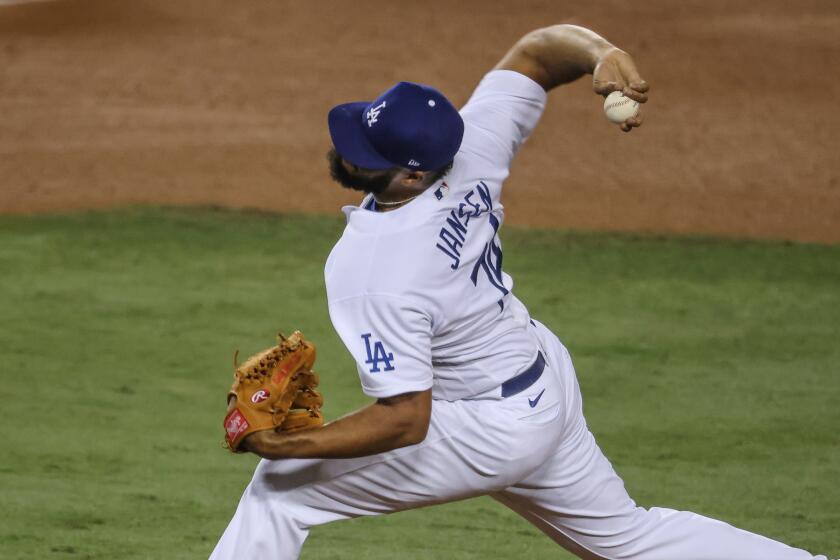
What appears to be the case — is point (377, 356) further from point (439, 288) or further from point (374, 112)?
point (374, 112)

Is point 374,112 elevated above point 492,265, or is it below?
above

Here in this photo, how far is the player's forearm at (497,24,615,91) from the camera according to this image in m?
3.51

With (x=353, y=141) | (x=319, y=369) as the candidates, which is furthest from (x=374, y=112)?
(x=319, y=369)

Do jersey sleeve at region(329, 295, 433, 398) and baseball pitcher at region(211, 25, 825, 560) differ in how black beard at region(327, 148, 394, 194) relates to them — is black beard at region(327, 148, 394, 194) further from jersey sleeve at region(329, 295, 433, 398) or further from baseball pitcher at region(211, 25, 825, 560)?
jersey sleeve at region(329, 295, 433, 398)

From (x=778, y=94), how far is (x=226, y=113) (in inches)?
191

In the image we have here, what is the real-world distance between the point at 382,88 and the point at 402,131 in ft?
28.6

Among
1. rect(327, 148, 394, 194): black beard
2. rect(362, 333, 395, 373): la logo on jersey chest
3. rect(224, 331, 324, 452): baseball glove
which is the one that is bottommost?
rect(224, 331, 324, 452): baseball glove

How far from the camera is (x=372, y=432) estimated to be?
312 cm

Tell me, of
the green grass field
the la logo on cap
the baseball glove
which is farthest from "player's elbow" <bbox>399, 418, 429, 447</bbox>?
the green grass field

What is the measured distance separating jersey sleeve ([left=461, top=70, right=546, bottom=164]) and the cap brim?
0.33 metres

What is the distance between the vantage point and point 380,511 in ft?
11.2

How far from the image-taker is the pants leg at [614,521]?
3.37m

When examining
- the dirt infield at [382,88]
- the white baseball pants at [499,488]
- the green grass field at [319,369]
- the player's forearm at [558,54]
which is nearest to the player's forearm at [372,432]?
the white baseball pants at [499,488]

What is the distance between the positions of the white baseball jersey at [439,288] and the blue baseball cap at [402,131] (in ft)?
0.40
